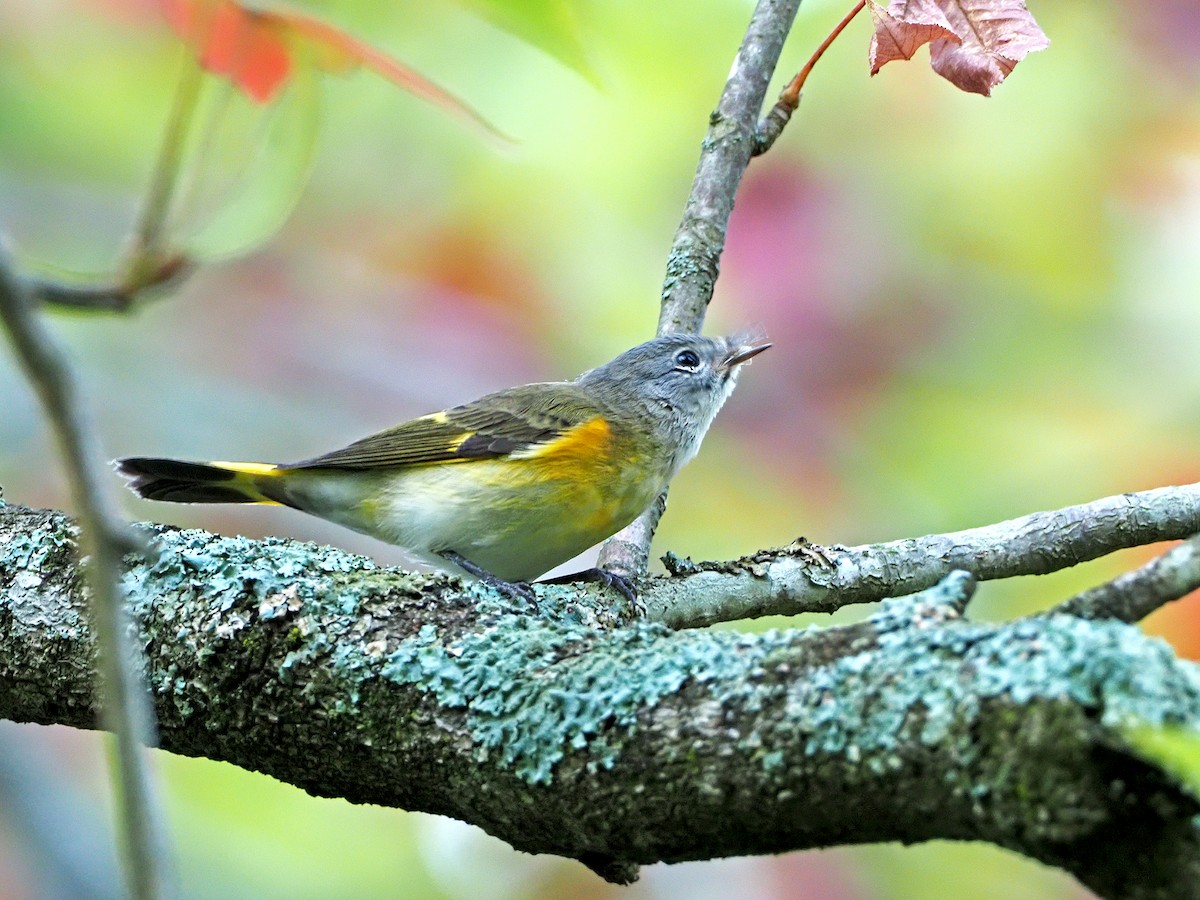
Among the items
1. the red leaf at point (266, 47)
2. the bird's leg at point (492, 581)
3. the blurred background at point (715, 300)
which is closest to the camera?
the red leaf at point (266, 47)

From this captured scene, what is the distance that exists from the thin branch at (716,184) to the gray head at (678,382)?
258 millimetres

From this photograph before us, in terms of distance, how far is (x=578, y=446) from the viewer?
3.96m

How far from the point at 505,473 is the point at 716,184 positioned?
125 centimetres

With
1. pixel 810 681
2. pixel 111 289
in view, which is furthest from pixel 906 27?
pixel 111 289

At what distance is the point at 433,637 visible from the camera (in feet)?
6.80

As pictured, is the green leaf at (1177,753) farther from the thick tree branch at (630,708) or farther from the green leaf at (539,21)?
the green leaf at (539,21)

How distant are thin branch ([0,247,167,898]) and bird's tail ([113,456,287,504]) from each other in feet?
9.87

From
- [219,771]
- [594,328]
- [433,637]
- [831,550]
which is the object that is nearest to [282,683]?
[433,637]

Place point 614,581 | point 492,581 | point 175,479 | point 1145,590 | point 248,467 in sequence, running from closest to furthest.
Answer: point 1145,590 < point 614,581 < point 492,581 < point 175,479 < point 248,467

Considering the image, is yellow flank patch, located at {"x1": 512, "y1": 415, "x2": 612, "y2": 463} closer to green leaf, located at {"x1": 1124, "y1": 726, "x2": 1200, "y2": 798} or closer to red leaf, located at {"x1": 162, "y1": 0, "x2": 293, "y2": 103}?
red leaf, located at {"x1": 162, "y1": 0, "x2": 293, "y2": 103}

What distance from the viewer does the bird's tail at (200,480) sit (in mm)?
3777

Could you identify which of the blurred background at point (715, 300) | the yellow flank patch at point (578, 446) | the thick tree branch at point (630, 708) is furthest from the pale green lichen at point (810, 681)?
the blurred background at point (715, 300)

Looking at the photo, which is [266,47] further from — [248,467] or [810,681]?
[248,467]

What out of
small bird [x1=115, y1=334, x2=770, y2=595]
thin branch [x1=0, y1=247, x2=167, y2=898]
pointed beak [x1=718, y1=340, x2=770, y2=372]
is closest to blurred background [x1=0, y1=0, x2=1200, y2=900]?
pointed beak [x1=718, y1=340, x2=770, y2=372]
